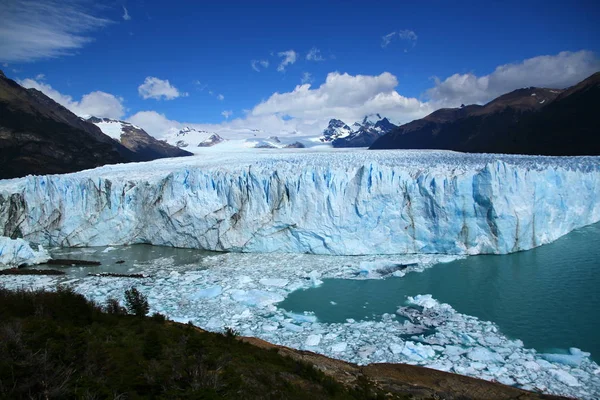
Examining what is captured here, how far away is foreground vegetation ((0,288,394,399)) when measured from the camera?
11.0 ft

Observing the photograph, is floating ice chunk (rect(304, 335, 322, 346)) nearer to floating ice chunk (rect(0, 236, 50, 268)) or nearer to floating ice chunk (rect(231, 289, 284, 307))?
floating ice chunk (rect(231, 289, 284, 307))

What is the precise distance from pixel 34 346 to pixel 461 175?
13.3 metres

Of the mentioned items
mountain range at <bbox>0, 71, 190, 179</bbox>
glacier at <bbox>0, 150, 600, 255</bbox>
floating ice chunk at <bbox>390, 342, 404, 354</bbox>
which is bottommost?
floating ice chunk at <bbox>390, 342, 404, 354</bbox>

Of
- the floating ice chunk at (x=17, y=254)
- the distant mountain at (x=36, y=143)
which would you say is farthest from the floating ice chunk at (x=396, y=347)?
the distant mountain at (x=36, y=143)

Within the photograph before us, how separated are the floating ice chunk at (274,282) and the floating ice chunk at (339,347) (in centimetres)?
365

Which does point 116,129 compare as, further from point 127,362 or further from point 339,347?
point 127,362

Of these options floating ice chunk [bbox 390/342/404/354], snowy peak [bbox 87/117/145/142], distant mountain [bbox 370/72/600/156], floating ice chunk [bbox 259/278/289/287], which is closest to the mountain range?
floating ice chunk [bbox 259/278/289/287]

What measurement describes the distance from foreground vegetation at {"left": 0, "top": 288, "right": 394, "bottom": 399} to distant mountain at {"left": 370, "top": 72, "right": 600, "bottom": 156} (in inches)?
1226

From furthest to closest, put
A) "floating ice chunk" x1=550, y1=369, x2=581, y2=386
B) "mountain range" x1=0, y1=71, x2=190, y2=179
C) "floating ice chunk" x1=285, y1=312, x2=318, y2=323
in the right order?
1. "mountain range" x1=0, y1=71, x2=190, y2=179
2. "floating ice chunk" x1=285, y1=312, x2=318, y2=323
3. "floating ice chunk" x1=550, y1=369, x2=581, y2=386

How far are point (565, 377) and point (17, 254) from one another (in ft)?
55.5

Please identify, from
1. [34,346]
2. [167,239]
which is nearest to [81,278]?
[167,239]

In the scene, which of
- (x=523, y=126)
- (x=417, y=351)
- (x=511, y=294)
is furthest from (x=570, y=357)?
(x=523, y=126)

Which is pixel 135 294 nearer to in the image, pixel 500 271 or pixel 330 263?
pixel 330 263

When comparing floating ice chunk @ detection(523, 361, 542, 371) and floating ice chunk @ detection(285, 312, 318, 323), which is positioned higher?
floating ice chunk @ detection(285, 312, 318, 323)
